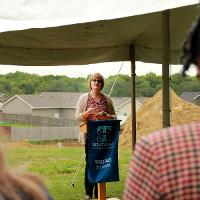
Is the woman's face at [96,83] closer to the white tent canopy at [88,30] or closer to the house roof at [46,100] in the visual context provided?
the white tent canopy at [88,30]

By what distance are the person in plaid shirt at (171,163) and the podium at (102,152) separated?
500 centimetres

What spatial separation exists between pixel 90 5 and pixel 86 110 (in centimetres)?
248

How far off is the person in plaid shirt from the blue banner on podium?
499 centimetres

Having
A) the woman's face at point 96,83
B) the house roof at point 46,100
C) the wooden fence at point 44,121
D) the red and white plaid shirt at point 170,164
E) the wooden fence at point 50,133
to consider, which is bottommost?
the wooden fence at point 50,133

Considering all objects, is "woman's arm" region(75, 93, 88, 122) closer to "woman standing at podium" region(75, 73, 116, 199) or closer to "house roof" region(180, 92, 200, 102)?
"woman standing at podium" region(75, 73, 116, 199)

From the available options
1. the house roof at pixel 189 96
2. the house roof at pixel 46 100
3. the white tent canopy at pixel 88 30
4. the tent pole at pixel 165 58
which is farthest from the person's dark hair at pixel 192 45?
the house roof at pixel 46 100

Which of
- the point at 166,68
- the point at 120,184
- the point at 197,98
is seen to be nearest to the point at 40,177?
the point at 166,68

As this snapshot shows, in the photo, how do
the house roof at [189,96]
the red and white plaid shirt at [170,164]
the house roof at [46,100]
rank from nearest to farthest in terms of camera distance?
1. the red and white plaid shirt at [170,164]
2. the house roof at [189,96]
3. the house roof at [46,100]

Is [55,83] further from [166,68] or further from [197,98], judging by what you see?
[166,68]

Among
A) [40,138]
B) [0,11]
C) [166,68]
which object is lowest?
[40,138]

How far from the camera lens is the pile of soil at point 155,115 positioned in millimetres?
22312

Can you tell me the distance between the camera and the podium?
630cm

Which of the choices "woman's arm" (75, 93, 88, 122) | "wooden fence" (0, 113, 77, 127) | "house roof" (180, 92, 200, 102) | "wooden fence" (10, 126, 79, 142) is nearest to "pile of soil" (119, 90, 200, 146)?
"house roof" (180, 92, 200, 102)

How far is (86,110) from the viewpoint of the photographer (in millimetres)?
6879
